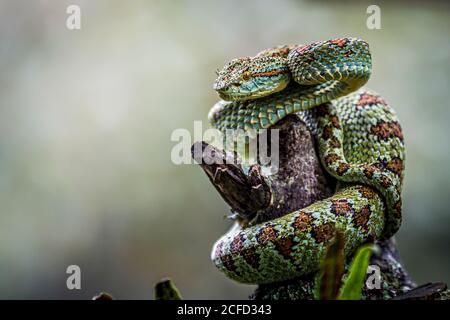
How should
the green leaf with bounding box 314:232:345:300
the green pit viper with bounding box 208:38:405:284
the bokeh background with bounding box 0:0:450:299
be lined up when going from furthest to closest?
the bokeh background with bounding box 0:0:450:299 < the green pit viper with bounding box 208:38:405:284 < the green leaf with bounding box 314:232:345:300

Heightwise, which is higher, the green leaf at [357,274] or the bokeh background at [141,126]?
the bokeh background at [141,126]

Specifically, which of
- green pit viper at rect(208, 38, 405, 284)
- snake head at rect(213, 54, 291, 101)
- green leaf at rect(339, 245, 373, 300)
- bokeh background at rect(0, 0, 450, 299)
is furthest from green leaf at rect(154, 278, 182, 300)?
bokeh background at rect(0, 0, 450, 299)

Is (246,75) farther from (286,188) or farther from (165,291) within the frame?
(165,291)

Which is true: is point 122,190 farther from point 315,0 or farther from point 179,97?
point 315,0

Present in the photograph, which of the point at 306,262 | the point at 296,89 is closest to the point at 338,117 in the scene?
the point at 296,89

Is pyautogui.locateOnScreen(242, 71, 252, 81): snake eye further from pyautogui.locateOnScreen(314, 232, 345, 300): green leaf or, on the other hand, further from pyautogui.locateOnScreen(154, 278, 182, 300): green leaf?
pyautogui.locateOnScreen(314, 232, 345, 300): green leaf

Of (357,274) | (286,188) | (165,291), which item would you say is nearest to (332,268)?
(357,274)

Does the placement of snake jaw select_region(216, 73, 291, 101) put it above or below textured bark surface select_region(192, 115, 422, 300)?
above

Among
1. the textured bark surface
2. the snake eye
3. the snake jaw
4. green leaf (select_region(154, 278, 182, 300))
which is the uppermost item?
the snake eye

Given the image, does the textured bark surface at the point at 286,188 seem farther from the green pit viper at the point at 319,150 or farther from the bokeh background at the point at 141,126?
the bokeh background at the point at 141,126

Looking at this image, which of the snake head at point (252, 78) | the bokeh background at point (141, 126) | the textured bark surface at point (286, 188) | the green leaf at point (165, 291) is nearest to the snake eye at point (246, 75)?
the snake head at point (252, 78)
